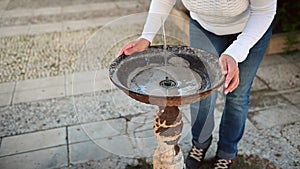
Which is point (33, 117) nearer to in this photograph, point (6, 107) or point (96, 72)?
point (6, 107)

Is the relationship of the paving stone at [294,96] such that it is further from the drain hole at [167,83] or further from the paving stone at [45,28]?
the paving stone at [45,28]

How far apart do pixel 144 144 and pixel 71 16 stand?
377 cm

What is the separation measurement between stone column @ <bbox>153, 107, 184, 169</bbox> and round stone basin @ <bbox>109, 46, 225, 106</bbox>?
16cm

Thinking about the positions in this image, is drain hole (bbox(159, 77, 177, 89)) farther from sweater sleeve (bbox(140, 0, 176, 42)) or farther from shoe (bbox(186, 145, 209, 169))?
shoe (bbox(186, 145, 209, 169))

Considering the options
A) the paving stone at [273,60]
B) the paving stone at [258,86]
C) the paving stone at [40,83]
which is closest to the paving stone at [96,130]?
the paving stone at [40,83]

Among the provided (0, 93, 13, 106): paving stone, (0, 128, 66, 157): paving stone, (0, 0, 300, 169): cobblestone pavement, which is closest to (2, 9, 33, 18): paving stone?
(0, 0, 300, 169): cobblestone pavement

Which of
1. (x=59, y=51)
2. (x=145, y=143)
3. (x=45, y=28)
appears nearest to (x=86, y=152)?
(x=145, y=143)

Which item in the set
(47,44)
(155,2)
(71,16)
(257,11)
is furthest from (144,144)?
(71,16)

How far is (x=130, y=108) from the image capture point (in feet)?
10.0

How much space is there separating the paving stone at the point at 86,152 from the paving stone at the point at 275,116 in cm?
129

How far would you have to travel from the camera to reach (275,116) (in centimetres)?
292

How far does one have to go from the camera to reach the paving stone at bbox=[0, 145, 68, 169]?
2398mm

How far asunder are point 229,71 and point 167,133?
45 centimetres

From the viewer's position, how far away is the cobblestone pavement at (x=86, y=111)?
250cm
